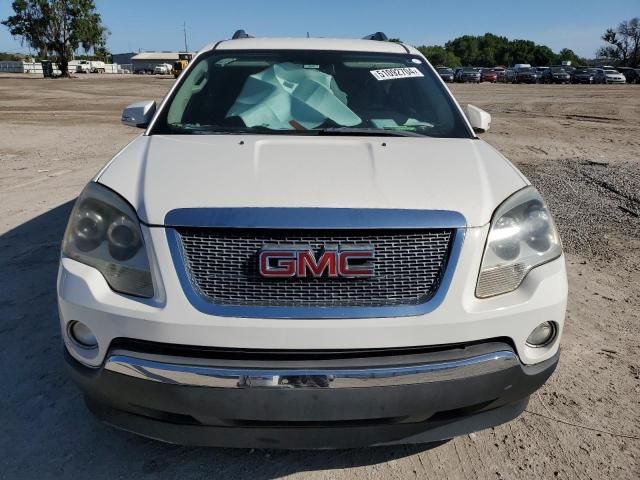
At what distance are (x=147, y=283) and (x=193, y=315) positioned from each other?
222 millimetres

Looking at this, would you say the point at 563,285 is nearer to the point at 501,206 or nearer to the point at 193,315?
the point at 501,206

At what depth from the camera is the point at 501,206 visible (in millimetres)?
2219

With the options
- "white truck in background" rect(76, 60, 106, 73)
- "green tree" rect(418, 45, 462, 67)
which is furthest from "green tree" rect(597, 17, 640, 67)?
"white truck in background" rect(76, 60, 106, 73)

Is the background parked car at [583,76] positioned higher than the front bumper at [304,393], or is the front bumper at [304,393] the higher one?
the front bumper at [304,393]

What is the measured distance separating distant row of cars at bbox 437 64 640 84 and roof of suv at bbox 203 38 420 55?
4550cm

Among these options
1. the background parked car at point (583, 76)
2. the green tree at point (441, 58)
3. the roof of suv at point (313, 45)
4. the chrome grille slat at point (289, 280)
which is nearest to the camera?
the chrome grille slat at point (289, 280)

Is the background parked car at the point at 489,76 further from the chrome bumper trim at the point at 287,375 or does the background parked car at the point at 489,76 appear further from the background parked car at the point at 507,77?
the chrome bumper trim at the point at 287,375

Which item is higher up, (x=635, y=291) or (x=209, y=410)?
(x=209, y=410)

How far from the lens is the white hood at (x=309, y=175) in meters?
2.12

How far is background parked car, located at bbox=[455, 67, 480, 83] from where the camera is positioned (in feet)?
173

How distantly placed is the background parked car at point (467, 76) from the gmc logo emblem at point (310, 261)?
179ft

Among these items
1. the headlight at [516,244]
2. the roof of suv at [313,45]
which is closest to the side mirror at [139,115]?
the roof of suv at [313,45]

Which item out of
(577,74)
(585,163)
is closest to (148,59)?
(577,74)

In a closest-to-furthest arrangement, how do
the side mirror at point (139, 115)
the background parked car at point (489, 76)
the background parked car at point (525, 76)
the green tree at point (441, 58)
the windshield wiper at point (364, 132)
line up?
the windshield wiper at point (364, 132) → the side mirror at point (139, 115) → the background parked car at point (525, 76) → the background parked car at point (489, 76) → the green tree at point (441, 58)
